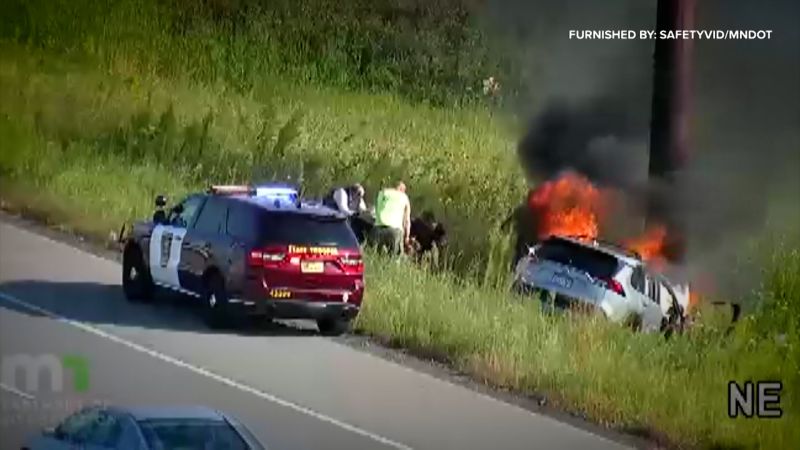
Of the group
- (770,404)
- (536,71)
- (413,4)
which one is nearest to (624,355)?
(770,404)

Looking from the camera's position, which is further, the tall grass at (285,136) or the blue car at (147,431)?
the tall grass at (285,136)

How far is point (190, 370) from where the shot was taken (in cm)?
570

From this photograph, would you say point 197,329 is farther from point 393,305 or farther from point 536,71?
point 536,71

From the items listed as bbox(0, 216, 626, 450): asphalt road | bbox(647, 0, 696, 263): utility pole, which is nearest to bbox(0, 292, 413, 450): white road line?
bbox(0, 216, 626, 450): asphalt road

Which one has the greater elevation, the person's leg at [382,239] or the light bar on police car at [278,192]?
the light bar on police car at [278,192]

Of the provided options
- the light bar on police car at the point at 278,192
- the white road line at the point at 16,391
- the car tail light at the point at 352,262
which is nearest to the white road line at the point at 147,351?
the white road line at the point at 16,391

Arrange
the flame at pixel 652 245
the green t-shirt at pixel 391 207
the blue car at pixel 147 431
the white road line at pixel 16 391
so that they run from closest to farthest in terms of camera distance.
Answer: the blue car at pixel 147 431 → the white road line at pixel 16 391 → the green t-shirt at pixel 391 207 → the flame at pixel 652 245

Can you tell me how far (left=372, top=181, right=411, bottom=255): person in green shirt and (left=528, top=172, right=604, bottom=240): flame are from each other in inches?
18.1

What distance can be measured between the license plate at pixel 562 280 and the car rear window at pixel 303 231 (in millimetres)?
704

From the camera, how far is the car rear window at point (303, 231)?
573cm

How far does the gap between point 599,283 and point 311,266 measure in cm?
101

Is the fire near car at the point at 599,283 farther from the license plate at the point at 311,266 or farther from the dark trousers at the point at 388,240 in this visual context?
the license plate at the point at 311,266

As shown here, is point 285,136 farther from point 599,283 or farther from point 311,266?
point 599,283

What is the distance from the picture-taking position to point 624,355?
5.99 m
